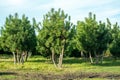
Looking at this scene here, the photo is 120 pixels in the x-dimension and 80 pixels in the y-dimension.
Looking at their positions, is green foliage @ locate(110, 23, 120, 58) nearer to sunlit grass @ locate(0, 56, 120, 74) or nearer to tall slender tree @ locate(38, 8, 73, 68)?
sunlit grass @ locate(0, 56, 120, 74)

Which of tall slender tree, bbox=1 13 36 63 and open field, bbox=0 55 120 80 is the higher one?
tall slender tree, bbox=1 13 36 63

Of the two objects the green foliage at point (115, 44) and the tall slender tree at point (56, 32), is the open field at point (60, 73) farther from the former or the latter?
the green foliage at point (115, 44)

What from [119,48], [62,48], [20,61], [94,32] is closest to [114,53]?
[119,48]

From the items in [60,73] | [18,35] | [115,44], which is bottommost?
[60,73]

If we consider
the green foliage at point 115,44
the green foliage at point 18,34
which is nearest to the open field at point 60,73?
the green foliage at point 18,34

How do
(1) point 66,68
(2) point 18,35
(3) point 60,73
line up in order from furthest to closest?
(2) point 18,35 < (1) point 66,68 < (3) point 60,73

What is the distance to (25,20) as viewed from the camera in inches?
2486

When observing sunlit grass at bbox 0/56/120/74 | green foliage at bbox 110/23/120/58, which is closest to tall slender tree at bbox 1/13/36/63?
sunlit grass at bbox 0/56/120/74

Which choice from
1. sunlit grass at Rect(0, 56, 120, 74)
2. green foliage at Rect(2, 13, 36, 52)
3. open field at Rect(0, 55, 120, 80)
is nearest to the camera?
open field at Rect(0, 55, 120, 80)

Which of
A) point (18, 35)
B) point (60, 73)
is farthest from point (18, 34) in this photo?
point (60, 73)

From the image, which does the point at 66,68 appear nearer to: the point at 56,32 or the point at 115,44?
the point at 56,32

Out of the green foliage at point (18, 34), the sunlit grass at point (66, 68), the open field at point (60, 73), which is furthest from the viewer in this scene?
the green foliage at point (18, 34)

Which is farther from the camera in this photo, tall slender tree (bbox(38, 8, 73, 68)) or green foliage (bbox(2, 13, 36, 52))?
green foliage (bbox(2, 13, 36, 52))

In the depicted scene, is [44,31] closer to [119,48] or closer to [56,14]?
[56,14]
